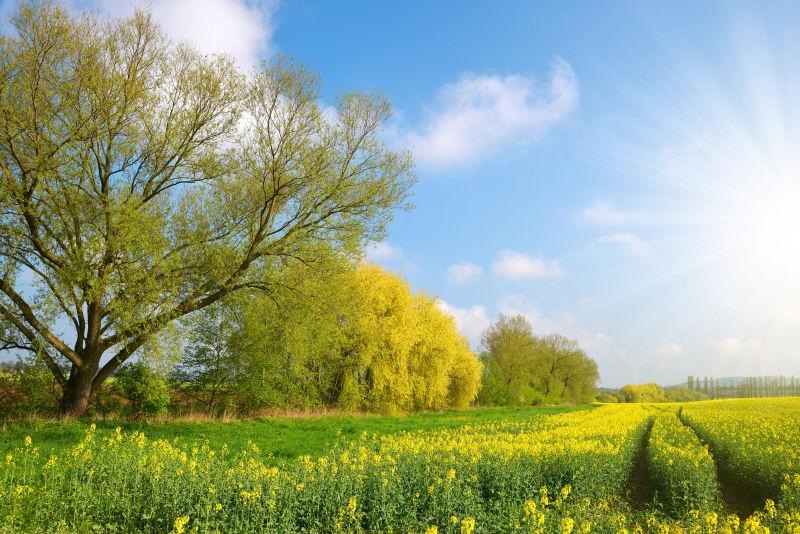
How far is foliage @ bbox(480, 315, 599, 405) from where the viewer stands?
59628 millimetres

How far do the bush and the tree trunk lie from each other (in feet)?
8.63

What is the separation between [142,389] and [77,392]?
2903 mm

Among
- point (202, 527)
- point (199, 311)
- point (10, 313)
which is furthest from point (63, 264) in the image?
point (202, 527)

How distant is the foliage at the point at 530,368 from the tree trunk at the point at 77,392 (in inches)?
1673

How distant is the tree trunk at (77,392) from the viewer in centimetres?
1856

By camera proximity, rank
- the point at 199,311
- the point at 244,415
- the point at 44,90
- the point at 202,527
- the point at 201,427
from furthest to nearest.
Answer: the point at 244,415 → the point at 199,311 → the point at 201,427 → the point at 44,90 → the point at 202,527

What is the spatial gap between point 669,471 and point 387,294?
77.4 feet

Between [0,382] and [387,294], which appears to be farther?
[387,294]

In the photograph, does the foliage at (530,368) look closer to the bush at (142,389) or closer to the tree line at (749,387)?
the bush at (142,389)

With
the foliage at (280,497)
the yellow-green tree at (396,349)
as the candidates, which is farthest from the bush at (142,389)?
the foliage at (280,497)

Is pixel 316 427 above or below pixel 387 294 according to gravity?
below

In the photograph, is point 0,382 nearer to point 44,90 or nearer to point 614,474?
point 44,90

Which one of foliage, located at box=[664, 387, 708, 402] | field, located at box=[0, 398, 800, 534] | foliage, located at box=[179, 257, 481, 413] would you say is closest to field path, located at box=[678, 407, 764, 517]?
field, located at box=[0, 398, 800, 534]

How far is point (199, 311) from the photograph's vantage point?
19.9 meters
